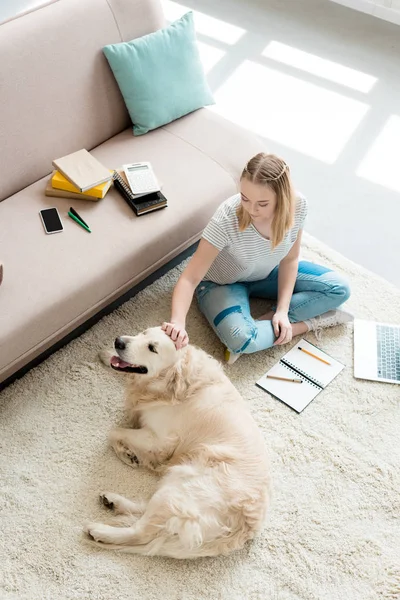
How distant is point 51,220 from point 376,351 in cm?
137

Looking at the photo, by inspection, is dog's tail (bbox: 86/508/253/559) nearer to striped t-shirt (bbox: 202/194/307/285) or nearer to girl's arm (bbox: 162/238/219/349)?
girl's arm (bbox: 162/238/219/349)

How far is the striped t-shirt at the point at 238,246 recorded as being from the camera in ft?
7.79

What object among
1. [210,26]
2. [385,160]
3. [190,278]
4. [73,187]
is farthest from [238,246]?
[210,26]

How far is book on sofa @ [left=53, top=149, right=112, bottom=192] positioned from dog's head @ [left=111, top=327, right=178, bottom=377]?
2.33ft

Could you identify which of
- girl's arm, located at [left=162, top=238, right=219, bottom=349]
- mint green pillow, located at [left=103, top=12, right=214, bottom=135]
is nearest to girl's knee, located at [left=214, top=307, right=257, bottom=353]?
girl's arm, located at [left=162, top=238, right=219, bottom=349]

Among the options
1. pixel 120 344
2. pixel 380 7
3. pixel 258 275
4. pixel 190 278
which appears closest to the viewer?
pixel 120 344

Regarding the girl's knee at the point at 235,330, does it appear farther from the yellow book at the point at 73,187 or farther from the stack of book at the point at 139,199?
the yellow book at the point at 73,187

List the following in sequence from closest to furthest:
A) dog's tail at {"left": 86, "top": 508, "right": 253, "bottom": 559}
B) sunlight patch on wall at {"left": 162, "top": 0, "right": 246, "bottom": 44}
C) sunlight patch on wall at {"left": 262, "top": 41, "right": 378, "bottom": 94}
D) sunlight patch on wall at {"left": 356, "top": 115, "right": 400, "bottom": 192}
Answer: dog's tail at {"left": 86, "top": 508, "right": 253, "bottom": 559} → sunlight patch on wall at {"left": 356, "top": 115, "right": 400, "bottom": 192} → sunlight patch on wall at {"left": 262, "top": 41, "right": 378, "bottom": 94} → sunlight patch on wall at {"left": 162, "top": 0, "right": 246, "bottom": 44}

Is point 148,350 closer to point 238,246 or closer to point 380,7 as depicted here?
point 238,246

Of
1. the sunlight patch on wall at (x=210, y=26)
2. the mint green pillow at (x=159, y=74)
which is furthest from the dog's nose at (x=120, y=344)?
the sunlight patch on wall at (x=210, y=26)

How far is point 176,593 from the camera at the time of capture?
1.98m

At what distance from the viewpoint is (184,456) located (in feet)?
6.94

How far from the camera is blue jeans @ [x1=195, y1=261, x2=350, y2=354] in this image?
2500 millimetres

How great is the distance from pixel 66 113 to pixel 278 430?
149 centimetres
